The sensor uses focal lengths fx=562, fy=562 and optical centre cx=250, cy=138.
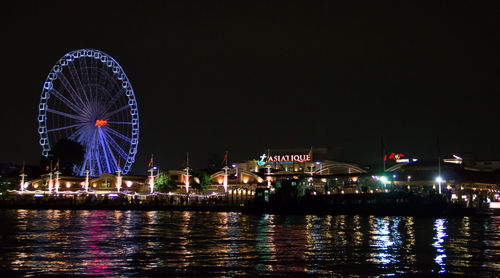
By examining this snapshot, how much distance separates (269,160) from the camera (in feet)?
420

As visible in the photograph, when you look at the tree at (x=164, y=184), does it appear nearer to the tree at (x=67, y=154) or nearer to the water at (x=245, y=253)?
the tree at (x=67, y=154)

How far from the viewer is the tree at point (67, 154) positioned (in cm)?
14325

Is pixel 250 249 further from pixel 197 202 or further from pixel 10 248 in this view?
pixel 197 202

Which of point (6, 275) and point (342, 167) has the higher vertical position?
point (342, 167)

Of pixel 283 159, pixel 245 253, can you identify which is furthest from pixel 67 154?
pixel 245 253

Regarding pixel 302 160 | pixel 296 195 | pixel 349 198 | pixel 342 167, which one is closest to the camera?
pixel 349 198

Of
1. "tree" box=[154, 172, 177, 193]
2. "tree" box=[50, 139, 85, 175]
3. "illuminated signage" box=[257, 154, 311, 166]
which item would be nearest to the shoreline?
"tree" box=[154, 172, 177, 193]

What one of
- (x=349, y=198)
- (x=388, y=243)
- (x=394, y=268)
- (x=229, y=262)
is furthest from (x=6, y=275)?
(x=349, y=198)

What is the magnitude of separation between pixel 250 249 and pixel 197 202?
6780 centimetres

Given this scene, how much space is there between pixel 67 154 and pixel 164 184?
47.9 meters

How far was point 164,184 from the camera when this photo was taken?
10700 cm

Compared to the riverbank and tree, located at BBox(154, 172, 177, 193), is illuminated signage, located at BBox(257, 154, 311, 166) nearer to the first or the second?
tree, located at BBox(154, 172, 177, 193)

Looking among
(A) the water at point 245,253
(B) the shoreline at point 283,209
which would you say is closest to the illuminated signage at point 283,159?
(B) the shoreline at point 283,209

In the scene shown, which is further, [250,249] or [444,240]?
[444,240]
